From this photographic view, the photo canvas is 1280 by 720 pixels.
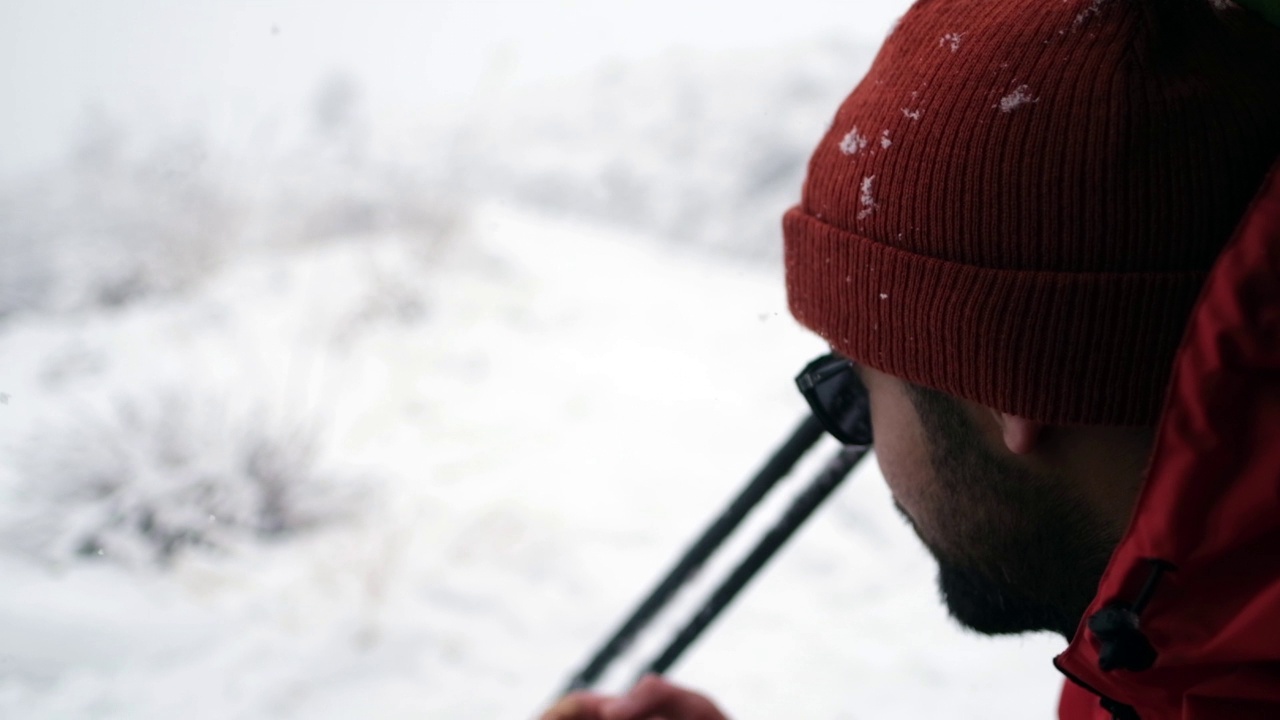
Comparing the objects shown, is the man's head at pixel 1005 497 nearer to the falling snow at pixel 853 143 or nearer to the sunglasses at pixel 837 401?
the sunglasses at pixel 837 401

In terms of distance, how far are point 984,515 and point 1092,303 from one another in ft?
1.06

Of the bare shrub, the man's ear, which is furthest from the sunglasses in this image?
the bare shrub

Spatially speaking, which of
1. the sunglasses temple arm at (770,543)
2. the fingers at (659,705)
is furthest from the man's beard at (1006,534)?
the fingers at (659,705)

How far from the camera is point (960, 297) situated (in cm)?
90

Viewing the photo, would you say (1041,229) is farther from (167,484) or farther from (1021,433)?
(167,484)

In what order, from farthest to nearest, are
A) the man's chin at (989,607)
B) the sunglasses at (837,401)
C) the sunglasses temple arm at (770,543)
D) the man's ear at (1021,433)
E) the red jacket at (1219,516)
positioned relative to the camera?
the sunglasses temple arm at (770,543), the sunglasses at (837,401), the man's chin at (989,607), the man's ear at (1021,433), the red jacket at (1219,516)

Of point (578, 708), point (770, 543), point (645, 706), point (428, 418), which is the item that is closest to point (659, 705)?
point (645, 706)

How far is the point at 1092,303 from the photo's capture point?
A: 33.0 inches

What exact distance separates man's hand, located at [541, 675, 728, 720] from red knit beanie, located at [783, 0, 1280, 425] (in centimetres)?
67

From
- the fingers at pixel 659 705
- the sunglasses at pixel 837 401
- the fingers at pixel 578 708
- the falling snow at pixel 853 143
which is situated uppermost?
the falling snow at pixel 853 143

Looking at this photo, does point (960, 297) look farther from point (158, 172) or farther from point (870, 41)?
point (158, 172)

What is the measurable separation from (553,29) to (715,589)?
1941 mm

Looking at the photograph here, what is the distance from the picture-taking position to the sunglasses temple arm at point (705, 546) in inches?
58.4

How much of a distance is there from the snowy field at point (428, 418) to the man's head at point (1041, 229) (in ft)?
2.56
